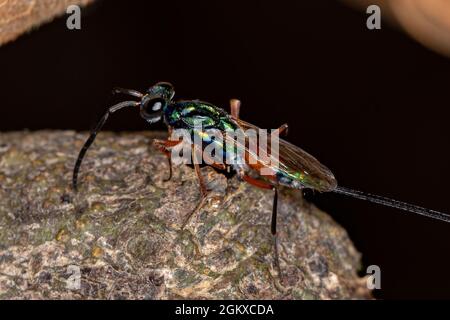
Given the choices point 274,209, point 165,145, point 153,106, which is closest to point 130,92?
point 153,106

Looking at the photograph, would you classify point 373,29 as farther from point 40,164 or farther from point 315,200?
point 40,164

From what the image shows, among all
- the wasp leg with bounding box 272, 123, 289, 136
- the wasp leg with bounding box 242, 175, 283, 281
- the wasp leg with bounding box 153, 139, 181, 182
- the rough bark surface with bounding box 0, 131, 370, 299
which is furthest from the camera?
the wasp leg with bounding box 272, 123, 289, 136

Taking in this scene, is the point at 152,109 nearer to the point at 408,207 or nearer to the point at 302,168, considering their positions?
the point at 302,168

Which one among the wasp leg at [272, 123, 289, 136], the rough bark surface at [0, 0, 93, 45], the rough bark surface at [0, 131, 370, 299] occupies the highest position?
the rough bark surface at [0, 0, 93, 45]

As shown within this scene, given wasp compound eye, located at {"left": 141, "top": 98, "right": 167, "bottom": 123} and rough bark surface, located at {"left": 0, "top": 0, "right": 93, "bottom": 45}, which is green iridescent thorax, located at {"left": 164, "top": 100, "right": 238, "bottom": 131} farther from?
rough bark surface, located at {"left": 0, "top": 0, "right": 93, "bottom": 45}

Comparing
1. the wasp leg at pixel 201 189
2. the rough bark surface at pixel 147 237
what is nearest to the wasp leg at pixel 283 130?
the rough bark surface at pixel 147 237

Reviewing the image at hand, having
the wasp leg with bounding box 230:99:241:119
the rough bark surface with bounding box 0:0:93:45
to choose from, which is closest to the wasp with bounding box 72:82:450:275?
the wasp leg with bounding box 230:99:241:119
